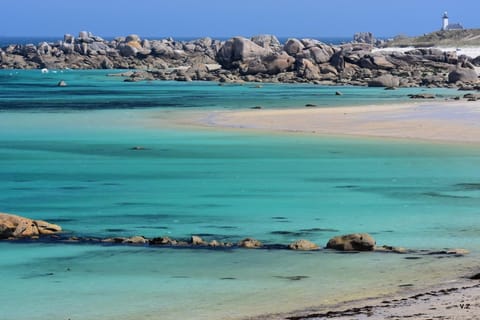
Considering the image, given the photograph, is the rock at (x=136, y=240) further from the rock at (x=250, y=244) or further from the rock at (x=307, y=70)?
the rock at (x=307, y=70)

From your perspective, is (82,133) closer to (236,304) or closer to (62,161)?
(62,161)

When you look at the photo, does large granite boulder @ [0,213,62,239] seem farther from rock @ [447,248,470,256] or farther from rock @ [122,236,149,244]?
rock @ [447,248,470,256]

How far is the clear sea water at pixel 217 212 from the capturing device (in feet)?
37.0

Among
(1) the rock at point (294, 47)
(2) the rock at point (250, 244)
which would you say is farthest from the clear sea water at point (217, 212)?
(1) the rock at point (294, 47)

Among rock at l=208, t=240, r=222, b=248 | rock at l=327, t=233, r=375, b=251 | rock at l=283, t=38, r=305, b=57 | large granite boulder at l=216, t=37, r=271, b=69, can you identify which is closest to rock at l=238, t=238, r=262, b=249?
rock at l=208, t=240, r=222, b=248

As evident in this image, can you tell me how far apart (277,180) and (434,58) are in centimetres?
5004

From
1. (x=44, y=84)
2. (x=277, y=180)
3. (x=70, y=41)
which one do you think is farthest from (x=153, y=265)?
(x=70, y=41)

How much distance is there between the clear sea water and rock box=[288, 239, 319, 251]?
24 cm

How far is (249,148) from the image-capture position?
86.9ft

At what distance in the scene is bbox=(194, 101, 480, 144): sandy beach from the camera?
29444 millimetres

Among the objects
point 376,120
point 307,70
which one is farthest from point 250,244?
point 307,70

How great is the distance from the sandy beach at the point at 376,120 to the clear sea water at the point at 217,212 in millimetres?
1615

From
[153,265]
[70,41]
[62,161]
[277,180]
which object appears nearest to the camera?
[153,265]

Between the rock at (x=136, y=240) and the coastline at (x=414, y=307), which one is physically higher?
the coastline at (x=414, y=307)
